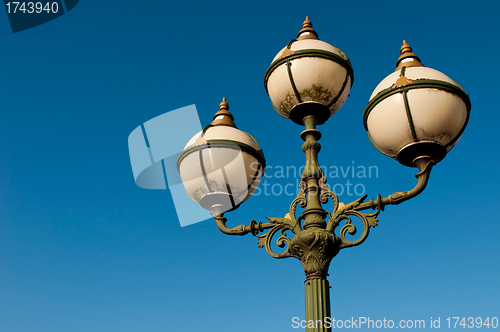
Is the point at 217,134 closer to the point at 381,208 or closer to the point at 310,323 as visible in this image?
the point at 381,208

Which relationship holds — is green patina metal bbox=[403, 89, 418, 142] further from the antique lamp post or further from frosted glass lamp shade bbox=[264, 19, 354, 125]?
frosted glass lamp shade bbox=[264, 19, 354, 125]

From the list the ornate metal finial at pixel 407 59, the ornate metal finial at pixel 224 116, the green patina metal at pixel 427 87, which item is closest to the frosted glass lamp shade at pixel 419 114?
the green patina metal at pixel 427 87

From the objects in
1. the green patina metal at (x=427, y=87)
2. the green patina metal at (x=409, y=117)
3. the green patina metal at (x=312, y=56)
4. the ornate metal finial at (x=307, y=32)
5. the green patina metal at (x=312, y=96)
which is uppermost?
the ornate metal finial at (x=307, y=32)

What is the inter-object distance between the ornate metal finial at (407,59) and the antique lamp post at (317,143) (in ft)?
0.04

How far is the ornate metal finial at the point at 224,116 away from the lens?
15.5 feet

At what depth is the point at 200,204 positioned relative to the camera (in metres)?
4.41

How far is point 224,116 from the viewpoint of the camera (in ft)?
15.9

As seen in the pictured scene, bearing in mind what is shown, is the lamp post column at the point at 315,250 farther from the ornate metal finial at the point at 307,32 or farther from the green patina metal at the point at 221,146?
the ornate metal finial at the point at 307,32

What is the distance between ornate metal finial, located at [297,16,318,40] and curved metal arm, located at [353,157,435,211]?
1.73 meters

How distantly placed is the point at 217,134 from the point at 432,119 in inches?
80.5

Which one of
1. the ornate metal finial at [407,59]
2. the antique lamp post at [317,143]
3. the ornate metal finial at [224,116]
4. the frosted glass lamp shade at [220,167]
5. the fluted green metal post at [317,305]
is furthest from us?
the ornate metal finial at [224,116]

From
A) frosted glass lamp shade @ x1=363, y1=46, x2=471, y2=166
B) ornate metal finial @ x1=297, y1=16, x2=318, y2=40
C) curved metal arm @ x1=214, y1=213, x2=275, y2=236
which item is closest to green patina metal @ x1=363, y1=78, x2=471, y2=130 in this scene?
frosted glass lamp shade @ x1=363, y1=46, x2=471, y2=166

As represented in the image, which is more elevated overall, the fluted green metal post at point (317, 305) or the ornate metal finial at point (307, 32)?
the ornate metal finial at point (307, 32)

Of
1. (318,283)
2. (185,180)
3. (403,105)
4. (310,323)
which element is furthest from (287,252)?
(403,105)
